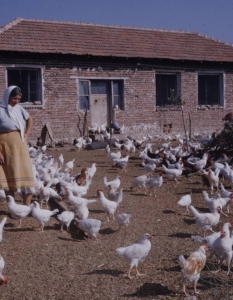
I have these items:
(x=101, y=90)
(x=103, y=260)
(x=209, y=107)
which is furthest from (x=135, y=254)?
(x=209, y=107)

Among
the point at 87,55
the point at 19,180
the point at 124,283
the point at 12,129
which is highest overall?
the point at 87,55

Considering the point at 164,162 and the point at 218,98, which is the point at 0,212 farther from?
the point at 218,98

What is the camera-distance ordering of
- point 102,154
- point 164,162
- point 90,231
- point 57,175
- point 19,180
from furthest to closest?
point 102,154
point 164,162
point 57,175
point 19,180
point 90,231

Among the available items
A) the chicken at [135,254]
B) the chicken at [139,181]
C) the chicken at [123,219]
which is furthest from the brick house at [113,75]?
the chicken at [135,254]

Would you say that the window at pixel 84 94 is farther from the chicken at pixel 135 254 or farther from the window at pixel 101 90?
the chicken at pixel 135 254

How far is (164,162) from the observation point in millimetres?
13836

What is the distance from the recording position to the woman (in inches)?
317

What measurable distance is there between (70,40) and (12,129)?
48.6 feet

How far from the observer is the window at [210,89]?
25.5m

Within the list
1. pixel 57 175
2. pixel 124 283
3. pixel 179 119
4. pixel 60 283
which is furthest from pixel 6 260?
pixel 179 119

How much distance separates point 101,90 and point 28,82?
3553 millimetres

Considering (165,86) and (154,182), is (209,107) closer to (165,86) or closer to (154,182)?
(165,86)

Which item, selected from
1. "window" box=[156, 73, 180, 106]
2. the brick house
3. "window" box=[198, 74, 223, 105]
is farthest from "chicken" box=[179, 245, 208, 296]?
Answer: "window" box=[198, 74, 223, 105]

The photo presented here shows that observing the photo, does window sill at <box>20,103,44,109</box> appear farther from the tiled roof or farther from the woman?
the woman
